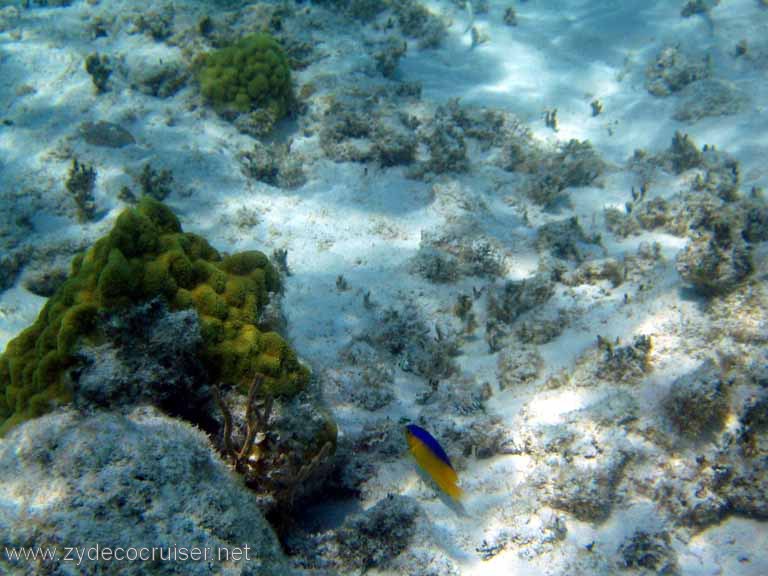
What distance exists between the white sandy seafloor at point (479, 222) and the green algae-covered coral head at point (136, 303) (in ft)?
3.26

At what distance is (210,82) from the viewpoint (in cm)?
776

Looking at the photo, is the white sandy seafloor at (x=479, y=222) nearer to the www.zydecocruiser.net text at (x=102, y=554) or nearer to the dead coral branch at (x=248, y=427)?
the dead coral branch at (x=248, y=427)

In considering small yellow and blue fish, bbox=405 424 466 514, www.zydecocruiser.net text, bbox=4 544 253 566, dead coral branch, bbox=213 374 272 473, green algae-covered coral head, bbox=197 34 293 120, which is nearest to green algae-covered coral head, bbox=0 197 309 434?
dead coral branch, bbox=213 374 272 473

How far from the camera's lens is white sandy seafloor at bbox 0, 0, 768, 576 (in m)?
3.69

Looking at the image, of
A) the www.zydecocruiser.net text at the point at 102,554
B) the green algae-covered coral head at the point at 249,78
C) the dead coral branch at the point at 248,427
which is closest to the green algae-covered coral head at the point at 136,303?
the dead coral branch at the point at 248,427

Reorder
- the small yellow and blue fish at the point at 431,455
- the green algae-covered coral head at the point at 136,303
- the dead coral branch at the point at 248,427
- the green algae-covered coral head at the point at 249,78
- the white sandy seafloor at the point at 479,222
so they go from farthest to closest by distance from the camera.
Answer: the green algae-covered coral head at the point at 249,78, the white sandy seafloor at the point at 479,222, the small yellow and blue fish at the point at 431,455, the green algae-covered coral head at the point at 136,303, the dead coral branch at the point at 248,427

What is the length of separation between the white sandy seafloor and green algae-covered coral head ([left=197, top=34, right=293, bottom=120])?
44 cm

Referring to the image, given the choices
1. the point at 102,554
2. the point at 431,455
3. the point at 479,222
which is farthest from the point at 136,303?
the point at 479,222

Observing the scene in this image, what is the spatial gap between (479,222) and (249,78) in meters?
4.38

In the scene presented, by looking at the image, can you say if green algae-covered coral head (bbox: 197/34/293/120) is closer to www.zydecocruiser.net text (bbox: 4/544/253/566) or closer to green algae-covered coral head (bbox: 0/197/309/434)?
green algae-covered coral head (bbox: 0/197/309/434)

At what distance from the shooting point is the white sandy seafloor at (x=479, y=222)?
369 centimetres

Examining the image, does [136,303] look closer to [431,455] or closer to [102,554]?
[102,554]

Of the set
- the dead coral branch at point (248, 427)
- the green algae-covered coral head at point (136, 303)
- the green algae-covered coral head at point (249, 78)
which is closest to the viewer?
the dead coral branch at point (248, 427)

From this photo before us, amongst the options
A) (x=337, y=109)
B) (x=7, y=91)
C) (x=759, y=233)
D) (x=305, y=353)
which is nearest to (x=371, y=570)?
(x=305, y=353)
